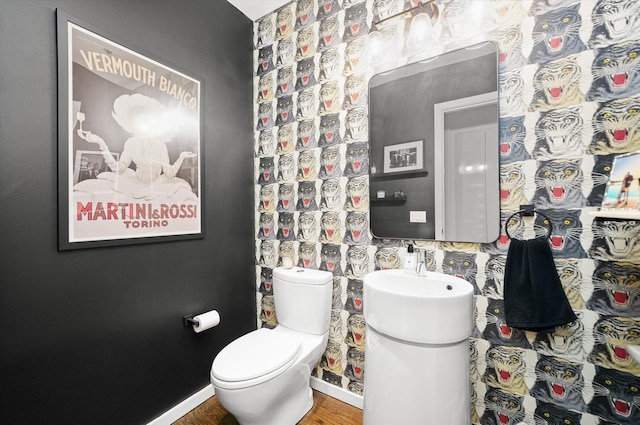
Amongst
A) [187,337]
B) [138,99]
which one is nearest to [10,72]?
[138,99]

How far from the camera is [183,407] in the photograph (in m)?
1.69

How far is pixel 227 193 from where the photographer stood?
201 centimetres

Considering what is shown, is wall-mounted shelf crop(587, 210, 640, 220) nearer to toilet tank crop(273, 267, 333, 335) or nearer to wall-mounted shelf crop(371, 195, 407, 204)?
wall-mounted shelf crop(371, 195, 407, 204)

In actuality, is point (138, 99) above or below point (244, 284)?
above

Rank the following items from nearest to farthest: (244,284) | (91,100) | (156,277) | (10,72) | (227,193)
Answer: (10,72)
(91,100)
(156,277)
(227,193)
(244,284)

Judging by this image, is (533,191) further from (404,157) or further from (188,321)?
(188,321)

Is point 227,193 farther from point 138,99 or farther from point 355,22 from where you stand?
point 355,22

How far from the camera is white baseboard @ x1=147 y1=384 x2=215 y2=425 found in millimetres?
1590

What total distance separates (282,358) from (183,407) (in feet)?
2.68

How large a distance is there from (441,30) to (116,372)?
2.40 meters

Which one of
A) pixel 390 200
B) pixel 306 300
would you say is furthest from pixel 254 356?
pixel 390 200

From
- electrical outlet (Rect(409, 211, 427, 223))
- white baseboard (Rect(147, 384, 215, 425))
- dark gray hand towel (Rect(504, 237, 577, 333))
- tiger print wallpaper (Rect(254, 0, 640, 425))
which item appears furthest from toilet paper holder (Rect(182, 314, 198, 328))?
dark gray hand towel (Rect(504, 237, 577, 333))

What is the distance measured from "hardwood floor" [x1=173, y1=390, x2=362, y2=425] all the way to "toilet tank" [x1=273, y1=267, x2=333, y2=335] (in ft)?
1.52

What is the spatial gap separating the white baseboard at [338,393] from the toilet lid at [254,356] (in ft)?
1.79
